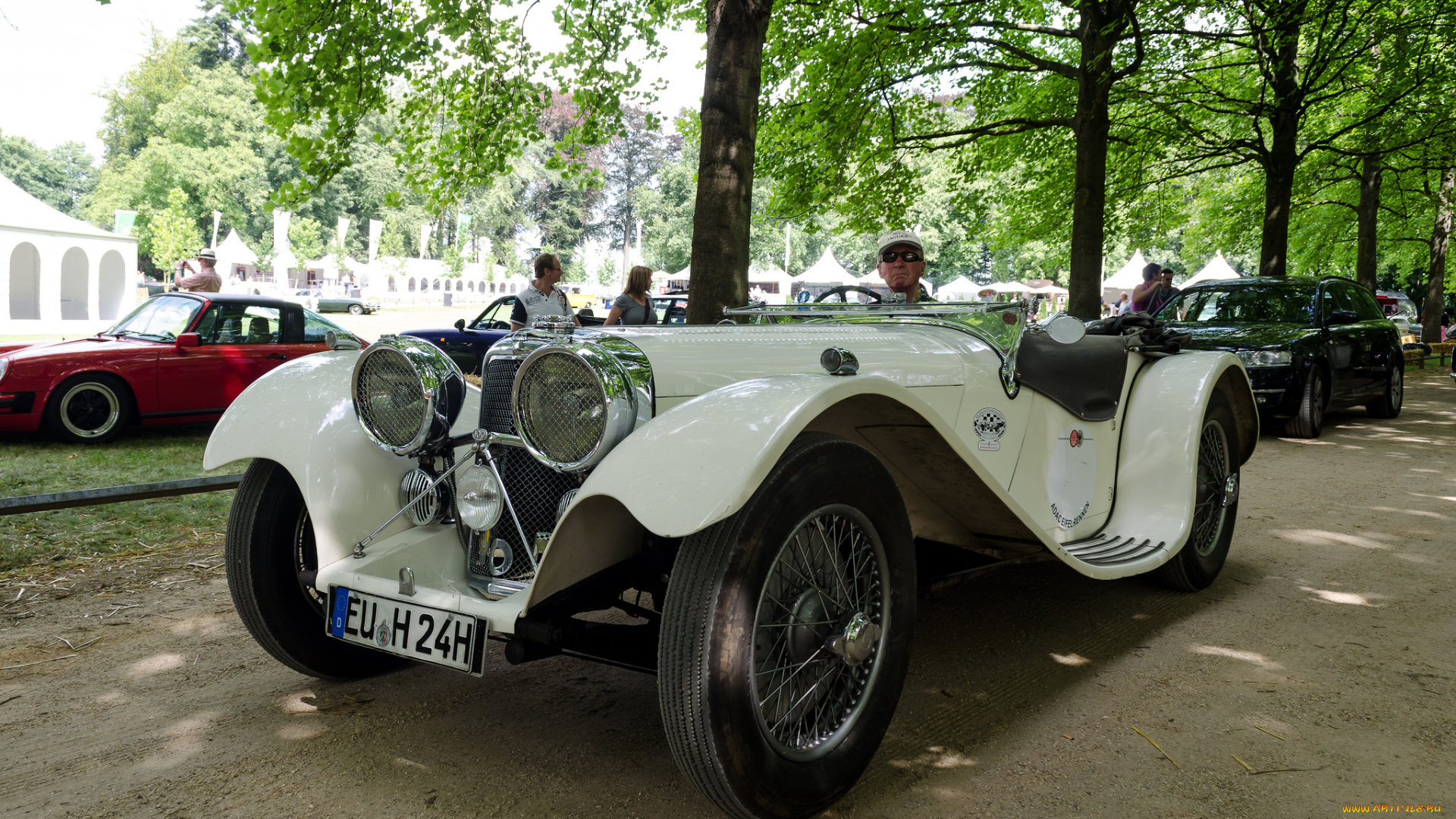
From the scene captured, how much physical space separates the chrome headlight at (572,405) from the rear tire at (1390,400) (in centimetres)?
1103

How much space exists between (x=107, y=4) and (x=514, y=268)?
6473cm

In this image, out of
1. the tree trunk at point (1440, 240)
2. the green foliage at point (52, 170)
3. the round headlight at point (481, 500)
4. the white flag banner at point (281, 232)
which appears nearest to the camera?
the round headlight at point (481, 500)

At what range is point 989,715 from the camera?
8.86ft

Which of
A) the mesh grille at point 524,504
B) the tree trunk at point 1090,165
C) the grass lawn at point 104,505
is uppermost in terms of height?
the tree trunk at point 1090,165

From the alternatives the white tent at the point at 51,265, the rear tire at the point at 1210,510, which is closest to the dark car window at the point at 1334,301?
the rear tire at the point at 1210,510

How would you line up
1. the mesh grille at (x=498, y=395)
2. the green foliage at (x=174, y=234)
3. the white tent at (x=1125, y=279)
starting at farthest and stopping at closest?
the green foliage at (x=174, y=234) → the white tent at (x=1125, y=279) → the mesh grille at (x=498, y=395)

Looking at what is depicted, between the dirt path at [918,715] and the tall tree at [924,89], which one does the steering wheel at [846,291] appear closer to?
the dirt path at [918,715]

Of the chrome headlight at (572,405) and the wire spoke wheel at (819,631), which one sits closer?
the wire spoke wheel at (819,631)

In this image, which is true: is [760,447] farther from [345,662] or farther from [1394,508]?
[1394,508]

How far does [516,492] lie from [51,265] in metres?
25.1

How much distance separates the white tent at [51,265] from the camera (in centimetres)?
2073

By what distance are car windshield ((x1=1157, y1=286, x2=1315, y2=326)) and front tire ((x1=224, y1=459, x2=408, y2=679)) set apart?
31.1 feet

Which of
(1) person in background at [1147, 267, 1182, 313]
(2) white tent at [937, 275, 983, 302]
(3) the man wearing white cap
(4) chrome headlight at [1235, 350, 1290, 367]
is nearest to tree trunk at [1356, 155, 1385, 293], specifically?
(1) person in background at [1147, 267, 1182, 313]

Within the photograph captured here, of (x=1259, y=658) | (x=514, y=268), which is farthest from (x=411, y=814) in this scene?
(x=514, y=268)
